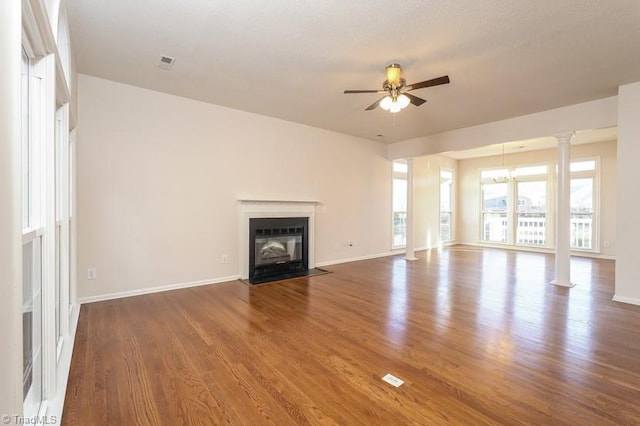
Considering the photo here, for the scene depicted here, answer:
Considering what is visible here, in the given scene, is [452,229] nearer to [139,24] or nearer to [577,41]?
[577,41]

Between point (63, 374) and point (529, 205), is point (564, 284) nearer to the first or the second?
point (529, 205)

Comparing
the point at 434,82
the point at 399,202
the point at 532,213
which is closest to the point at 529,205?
the point at 532,213

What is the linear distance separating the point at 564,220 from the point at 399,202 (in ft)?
11.5

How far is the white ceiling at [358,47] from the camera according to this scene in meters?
2.37

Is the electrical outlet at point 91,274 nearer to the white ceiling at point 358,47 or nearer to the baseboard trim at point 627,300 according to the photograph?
the white ceiling at point 358,47

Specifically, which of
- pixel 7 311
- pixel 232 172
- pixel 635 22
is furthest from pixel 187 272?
pixel 635 22

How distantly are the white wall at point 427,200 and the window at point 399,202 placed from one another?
0.41m

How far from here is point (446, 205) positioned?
924 cm

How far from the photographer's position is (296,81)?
3707mm

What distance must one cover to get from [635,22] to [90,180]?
5.65 m

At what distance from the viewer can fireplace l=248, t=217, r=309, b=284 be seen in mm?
4883

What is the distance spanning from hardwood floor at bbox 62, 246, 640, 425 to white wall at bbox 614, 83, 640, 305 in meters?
0.31

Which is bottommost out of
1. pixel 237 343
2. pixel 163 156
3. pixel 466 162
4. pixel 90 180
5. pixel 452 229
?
pixel 237 343

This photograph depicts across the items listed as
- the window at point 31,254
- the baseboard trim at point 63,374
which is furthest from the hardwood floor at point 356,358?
the window at point 31,254
